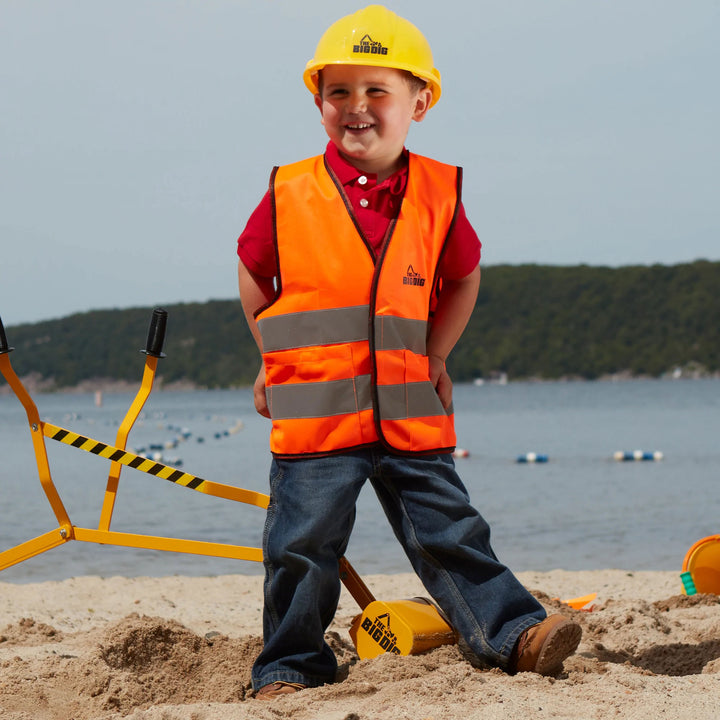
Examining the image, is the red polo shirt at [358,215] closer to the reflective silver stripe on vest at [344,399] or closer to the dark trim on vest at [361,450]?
the reflective silver stripe on vest at [344,399]

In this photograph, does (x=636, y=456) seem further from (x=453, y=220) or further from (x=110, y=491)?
(x=110, y=491)

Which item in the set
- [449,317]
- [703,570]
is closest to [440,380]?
[449,317]

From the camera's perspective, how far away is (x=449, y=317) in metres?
3.04

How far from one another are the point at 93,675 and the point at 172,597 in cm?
224

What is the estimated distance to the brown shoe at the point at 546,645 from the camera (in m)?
2.69

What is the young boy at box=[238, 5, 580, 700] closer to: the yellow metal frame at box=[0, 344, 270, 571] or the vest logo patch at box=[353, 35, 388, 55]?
the vest logo patch at box=[353, 35, 388, 55]

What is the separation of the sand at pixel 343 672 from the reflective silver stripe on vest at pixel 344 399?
75 cm

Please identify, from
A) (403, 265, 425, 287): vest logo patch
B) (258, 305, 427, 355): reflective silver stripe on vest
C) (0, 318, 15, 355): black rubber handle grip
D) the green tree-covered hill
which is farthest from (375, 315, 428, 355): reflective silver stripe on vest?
the green tree-covered hill

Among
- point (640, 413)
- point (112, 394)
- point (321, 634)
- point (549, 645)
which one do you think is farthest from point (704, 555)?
point (112, 394)

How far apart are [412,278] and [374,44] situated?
0.68 metres

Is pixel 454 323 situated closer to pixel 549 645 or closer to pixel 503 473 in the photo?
pixel 549 645

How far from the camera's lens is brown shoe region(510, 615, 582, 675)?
2.69 metres

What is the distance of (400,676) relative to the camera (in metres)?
2.67

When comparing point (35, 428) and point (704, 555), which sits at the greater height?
point (35, 428)
